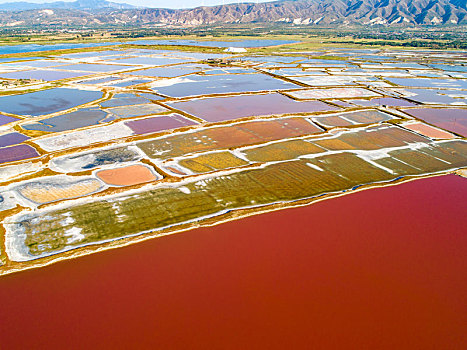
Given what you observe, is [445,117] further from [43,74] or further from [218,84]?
[43,74]

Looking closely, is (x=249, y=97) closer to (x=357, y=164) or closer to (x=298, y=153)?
(x=298, y=153)

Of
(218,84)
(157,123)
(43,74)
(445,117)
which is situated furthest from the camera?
(43,74)

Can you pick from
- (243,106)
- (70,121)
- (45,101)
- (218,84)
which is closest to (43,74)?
(45,101)

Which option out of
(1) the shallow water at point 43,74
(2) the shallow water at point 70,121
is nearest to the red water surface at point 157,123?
(2) the shallow water at point 70,121

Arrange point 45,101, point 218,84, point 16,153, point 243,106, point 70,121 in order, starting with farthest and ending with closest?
point 218,84
point 45,101
point 243,106
point 70,121
point 16,153

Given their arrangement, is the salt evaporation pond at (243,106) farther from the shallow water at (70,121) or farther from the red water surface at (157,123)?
the shallow water at (70,121)

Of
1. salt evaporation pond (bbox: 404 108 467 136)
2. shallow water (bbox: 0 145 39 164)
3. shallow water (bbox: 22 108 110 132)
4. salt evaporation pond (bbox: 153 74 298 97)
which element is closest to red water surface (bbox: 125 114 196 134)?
shallow water (bbox: 22 108 110 132)

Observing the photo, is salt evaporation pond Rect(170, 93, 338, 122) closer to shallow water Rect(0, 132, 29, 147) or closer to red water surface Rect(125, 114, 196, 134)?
red water surface Rect(125, 114, 196, 134)

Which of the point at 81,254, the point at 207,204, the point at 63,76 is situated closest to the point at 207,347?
the point at 81,254
